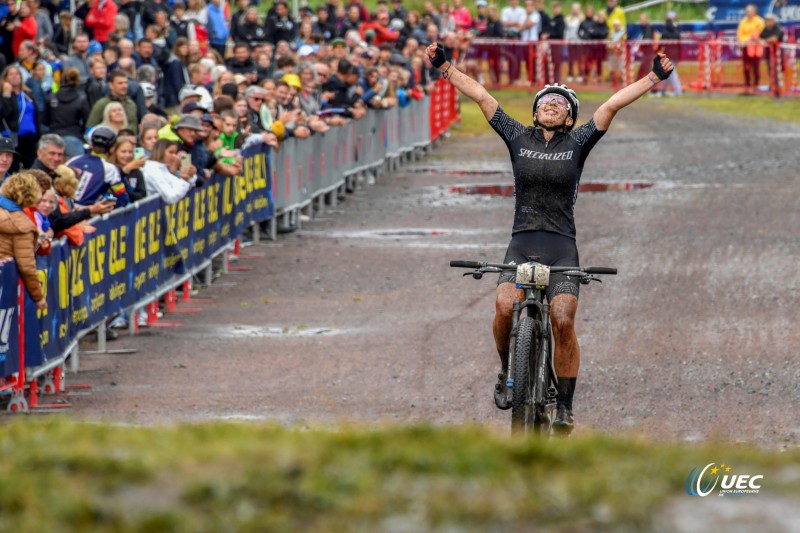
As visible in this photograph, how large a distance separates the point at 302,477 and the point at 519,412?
3927mm

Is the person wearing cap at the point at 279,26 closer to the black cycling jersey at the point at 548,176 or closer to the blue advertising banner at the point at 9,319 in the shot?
the blue advertising banner at the point at 9,319

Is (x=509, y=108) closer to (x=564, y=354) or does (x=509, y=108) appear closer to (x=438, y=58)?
(x=438, y=58)

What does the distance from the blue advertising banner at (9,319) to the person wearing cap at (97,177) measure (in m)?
3.03

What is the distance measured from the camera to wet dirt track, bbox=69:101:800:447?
40.5 ft

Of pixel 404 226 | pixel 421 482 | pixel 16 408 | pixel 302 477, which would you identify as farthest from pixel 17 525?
pixel 404 226

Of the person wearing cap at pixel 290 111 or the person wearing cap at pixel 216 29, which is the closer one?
the person wearing cap at pixel 290 111

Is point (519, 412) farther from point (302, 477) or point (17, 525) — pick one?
point (17, 525)

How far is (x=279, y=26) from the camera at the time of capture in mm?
35594

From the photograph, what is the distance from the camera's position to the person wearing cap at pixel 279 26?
3559 cm

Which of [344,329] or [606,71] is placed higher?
[606,71]

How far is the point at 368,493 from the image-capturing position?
18.8ft

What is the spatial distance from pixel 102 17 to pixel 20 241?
55.4 ft

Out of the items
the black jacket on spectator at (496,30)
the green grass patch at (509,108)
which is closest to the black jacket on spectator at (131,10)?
the green grass patch at (509,108)

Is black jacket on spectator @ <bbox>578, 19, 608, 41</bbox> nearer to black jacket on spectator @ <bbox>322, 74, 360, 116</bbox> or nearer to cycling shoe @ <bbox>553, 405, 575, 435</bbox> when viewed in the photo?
black jacket on spectator @ <bbox>322, 74, 360, 116</bbox>
